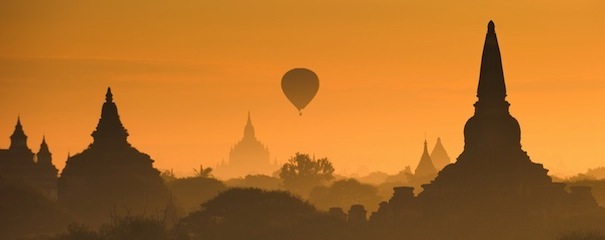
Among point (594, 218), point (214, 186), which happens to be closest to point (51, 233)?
point (594, 218)

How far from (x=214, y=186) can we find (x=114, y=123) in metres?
31.8

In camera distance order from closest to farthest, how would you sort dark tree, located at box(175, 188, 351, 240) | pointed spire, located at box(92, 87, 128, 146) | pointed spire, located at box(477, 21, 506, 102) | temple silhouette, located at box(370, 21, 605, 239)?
temple silhouette, located at box(370, 21, 605, 239), dark tree, located at box(175, 188, 351, 240), pointed spire, located at box(477, 21, 506, 102), pointed spire, located at box(92, 87, 128, 146)

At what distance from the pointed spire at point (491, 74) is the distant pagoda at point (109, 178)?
35393 mm

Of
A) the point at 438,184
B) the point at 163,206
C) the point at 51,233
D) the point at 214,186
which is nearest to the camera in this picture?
the point at 438,184

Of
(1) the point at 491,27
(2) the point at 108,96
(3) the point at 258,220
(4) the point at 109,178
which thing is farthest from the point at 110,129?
(1) the point at 491,27

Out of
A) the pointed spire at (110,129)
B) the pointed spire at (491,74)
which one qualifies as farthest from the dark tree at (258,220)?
the pointed spire at (110,129)

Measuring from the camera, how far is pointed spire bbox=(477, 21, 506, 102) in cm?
13025

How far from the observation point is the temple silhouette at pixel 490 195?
122m

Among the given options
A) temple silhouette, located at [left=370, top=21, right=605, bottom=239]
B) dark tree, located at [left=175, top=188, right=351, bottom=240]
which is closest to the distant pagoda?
dark tree, located at [left=175, top=188, right=351, bottom=240]

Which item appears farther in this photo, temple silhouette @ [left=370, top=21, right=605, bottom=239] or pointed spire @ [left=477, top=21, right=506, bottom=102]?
pointed spire @ [left=477, top=21, right=506, bottom=102]

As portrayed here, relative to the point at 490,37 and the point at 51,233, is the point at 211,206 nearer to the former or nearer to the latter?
the point at 51,233

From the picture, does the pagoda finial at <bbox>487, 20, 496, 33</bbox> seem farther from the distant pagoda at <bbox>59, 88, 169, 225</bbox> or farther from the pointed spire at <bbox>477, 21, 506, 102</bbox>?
the distant pagoda at <bbox>59, 88, 169, 225</bbox>

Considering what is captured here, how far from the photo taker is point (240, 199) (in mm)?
136125

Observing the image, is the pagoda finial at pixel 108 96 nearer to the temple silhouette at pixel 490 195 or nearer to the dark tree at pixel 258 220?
the dark tree at pixel 258 220
